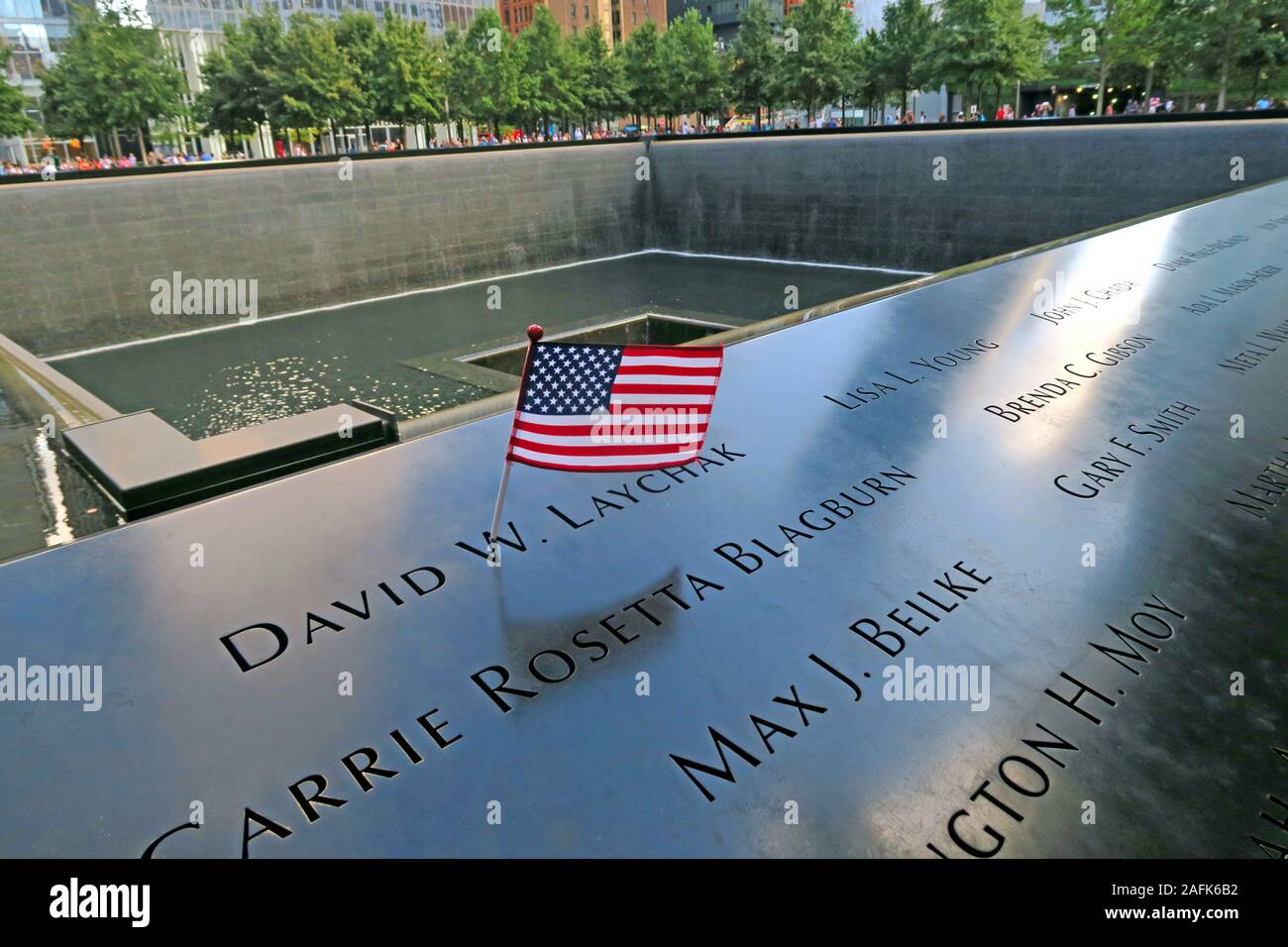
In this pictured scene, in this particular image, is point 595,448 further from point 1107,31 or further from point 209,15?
point 209,15

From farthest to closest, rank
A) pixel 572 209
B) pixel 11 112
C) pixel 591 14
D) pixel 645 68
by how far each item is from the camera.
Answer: pixel 591 14 < pixel 645 68 < pixel 11 112 < pixel 572 209

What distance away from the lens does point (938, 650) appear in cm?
253

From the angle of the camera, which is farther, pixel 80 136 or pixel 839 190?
pixel 80 136

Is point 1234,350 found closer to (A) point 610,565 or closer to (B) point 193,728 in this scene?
(A) point 610,565

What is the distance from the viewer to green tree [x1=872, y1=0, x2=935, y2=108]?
28.5 m

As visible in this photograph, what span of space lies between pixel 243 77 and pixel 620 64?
1413cm

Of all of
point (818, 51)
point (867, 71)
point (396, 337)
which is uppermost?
point (818, 51)

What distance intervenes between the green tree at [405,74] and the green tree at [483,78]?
939mm

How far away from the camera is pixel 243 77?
1167 inches

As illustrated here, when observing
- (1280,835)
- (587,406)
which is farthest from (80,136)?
(1280,835)

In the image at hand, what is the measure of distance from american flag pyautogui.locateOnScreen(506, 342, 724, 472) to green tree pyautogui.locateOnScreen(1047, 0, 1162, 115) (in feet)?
88.4

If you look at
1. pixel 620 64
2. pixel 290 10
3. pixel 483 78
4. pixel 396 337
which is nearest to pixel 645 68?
pixel 620 64

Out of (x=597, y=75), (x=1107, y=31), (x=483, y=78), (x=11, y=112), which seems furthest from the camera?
(x=597, y=75)

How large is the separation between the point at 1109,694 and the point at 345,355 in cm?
1170
